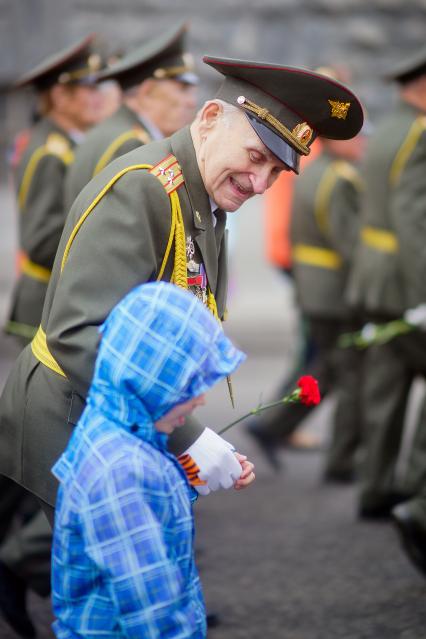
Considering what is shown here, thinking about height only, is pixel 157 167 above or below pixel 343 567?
above

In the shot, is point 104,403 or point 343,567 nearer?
point 104,403

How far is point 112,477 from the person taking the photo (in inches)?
106

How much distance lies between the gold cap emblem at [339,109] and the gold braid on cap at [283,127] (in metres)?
0.07

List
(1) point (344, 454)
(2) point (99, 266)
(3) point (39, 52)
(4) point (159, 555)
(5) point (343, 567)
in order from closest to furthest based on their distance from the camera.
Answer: (4) point (159, 555) < (2) point (99, 266) < (5) point (343, 567) < (1) point (344, 454) < (3) point (39, 52)

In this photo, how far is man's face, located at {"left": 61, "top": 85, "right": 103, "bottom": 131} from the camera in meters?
5.71

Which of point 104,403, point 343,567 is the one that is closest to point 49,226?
point 343,567

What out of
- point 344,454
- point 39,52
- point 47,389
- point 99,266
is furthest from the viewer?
point 39,52

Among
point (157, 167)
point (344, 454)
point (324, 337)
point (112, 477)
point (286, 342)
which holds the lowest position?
point (286, 342)

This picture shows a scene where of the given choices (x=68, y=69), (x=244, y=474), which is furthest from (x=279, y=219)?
(x=244, y=474)

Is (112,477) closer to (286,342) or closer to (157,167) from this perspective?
(157,167)

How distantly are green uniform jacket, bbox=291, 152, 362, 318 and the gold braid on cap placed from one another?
10.8ft

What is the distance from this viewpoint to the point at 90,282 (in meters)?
3.09

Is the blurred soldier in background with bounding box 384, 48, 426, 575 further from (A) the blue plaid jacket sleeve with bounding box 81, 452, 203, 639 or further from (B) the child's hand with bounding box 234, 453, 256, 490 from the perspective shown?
(A) the blue plaid jacket sleeve with bounding box 81, 452, 203, 639

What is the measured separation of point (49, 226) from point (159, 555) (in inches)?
112
